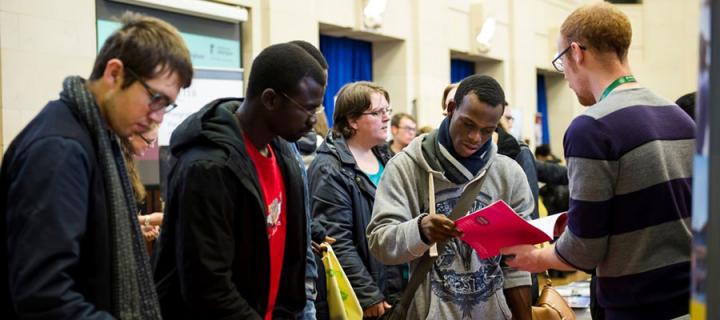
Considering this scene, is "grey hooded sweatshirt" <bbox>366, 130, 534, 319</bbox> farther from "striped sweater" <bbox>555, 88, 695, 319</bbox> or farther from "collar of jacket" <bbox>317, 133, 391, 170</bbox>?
"collar of jacket" <bbox>317, 133, 391, 170</bbox>

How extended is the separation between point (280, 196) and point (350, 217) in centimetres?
137

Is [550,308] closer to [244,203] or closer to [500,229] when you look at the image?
[500,229]


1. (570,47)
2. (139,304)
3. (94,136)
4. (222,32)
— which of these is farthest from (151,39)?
(222,32)

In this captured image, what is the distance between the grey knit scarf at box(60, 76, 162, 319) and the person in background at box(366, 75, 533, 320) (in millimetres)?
1077

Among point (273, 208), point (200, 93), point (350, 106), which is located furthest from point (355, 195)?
point (200, 93)

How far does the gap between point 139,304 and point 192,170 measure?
400 millimetres

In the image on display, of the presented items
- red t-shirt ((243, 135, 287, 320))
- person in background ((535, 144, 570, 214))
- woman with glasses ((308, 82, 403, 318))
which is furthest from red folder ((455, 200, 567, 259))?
person in background ((535, 144, 570, 214))

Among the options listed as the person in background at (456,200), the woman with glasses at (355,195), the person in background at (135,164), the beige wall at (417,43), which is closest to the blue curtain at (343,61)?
the beige wall at (417,43)

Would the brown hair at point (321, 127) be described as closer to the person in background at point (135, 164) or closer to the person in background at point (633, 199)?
the person in background at point (135, 164)

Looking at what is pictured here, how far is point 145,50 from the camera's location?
6.08ft

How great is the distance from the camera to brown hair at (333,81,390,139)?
4.20 meters

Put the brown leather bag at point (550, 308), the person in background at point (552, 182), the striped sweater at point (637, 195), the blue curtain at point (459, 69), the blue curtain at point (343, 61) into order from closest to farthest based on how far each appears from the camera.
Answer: the striped sweater at point (637, 195)
the brown leather bag at point (550, 308)
the person in background at point (552, 182)
the blue curtain at point (343, 61)
the blue curtain at point (459, 69)

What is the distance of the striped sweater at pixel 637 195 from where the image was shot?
2.23 m

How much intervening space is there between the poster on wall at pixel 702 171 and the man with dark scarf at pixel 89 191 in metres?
1.22
